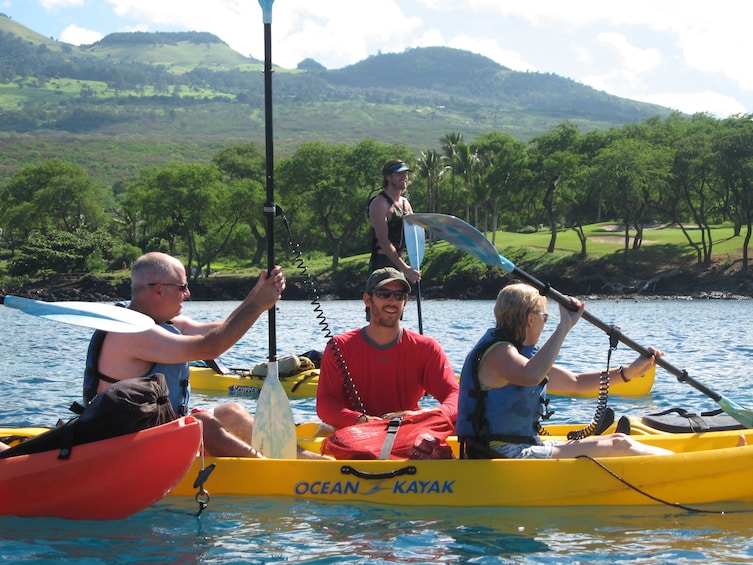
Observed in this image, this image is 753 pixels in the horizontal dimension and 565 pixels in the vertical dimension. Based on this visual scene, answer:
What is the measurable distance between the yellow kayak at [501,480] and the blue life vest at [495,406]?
195 millimetres

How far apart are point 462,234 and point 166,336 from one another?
266cm

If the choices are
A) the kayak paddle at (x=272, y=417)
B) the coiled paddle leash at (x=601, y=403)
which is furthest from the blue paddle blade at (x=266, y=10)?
the coiled paddle leash at (x=601, y=403)

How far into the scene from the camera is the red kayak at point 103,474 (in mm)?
5816

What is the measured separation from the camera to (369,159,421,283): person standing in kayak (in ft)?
34.3

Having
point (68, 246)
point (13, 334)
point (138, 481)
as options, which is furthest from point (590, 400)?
point (68, 246)

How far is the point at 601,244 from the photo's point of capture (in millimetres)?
63438

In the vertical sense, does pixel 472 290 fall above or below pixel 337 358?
below

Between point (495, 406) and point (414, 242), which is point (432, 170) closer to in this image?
point (414, 242)

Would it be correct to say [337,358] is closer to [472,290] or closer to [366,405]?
[366,405]

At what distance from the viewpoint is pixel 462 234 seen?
7445mm

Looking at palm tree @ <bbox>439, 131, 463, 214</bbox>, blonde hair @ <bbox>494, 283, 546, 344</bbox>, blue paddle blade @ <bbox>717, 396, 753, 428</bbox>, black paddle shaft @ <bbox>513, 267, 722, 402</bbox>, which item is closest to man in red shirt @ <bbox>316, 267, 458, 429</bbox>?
black paddle shaft @ <bbox>513, 267, 722, 402</bbox>

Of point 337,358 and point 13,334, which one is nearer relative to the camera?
point 337,358

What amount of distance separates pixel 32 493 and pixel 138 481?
68cm

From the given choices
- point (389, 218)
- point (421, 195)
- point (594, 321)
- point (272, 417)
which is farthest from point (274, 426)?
point (421, 195)
